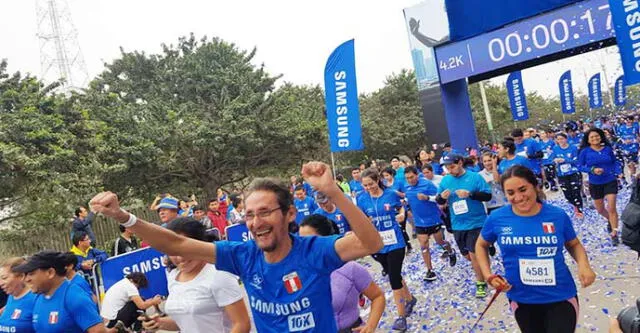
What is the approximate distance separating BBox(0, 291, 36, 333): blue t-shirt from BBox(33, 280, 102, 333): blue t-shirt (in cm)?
24

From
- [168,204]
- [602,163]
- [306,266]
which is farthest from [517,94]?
[306,266]

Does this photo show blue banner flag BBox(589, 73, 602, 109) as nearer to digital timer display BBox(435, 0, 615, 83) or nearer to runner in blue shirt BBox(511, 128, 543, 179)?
digital timer display BBox(435, 0, 615, 83)

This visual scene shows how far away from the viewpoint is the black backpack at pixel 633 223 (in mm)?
2926

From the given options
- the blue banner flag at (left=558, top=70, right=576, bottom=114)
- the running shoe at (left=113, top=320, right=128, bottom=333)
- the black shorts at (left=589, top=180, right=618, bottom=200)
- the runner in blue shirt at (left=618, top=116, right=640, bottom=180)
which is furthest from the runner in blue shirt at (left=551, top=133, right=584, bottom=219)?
the blue banner flag at (left=558, top=70, right=576, bottom=114)

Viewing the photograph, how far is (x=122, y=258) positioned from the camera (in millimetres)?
6570

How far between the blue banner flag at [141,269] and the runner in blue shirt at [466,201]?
393 cm

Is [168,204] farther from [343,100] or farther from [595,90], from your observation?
[595,90]

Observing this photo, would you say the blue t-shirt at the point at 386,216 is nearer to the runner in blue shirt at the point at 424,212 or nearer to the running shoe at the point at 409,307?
the running shoe at the point at 409,307

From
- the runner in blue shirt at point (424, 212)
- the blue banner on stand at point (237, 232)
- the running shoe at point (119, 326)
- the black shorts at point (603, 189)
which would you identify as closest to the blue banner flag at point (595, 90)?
the black shorts at point (603, 189)

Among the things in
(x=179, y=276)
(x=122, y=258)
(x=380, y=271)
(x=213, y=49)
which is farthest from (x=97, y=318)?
(x=213, y=49)

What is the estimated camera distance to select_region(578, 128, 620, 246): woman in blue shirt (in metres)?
6.88

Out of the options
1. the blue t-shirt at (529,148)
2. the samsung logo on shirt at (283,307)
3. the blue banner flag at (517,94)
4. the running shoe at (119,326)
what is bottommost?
the running shoe at (119,326)

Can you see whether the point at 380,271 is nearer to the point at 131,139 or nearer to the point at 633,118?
the point at 633,118

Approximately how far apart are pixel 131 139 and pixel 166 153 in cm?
219
